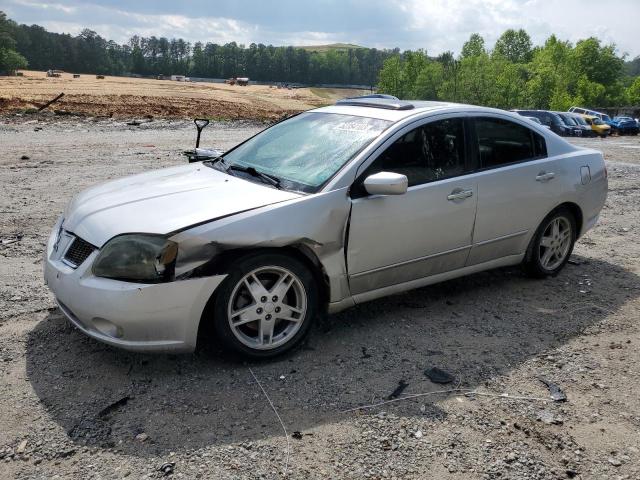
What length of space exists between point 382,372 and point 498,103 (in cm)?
8085

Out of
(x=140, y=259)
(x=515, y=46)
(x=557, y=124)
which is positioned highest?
(x=515, y=46)

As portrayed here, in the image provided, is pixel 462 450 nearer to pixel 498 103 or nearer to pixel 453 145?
pixel 453 145

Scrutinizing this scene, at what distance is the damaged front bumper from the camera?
333 cm

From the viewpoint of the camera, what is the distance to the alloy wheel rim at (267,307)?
3.63 metres

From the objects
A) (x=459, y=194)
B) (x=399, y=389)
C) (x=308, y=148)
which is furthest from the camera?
(x=459, y=194)

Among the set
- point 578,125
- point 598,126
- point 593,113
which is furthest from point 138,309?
point 593,113

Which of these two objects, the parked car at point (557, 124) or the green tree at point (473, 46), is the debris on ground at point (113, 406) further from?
the green tree at point (473, 46)

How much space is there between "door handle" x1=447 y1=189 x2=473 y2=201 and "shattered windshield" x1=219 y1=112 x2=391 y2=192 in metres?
0.71

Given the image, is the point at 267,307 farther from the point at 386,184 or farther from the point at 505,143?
the point at 505,143

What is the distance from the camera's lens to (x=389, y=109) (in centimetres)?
473

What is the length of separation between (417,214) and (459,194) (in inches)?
18.3

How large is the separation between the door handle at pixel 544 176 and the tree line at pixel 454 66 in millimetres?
73216

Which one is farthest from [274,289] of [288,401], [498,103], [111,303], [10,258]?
[498,103]

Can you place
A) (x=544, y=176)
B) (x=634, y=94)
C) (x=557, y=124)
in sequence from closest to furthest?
1. (x=544, y=176)
2. (x=557, y=124)
3. (x=634, y=94)
